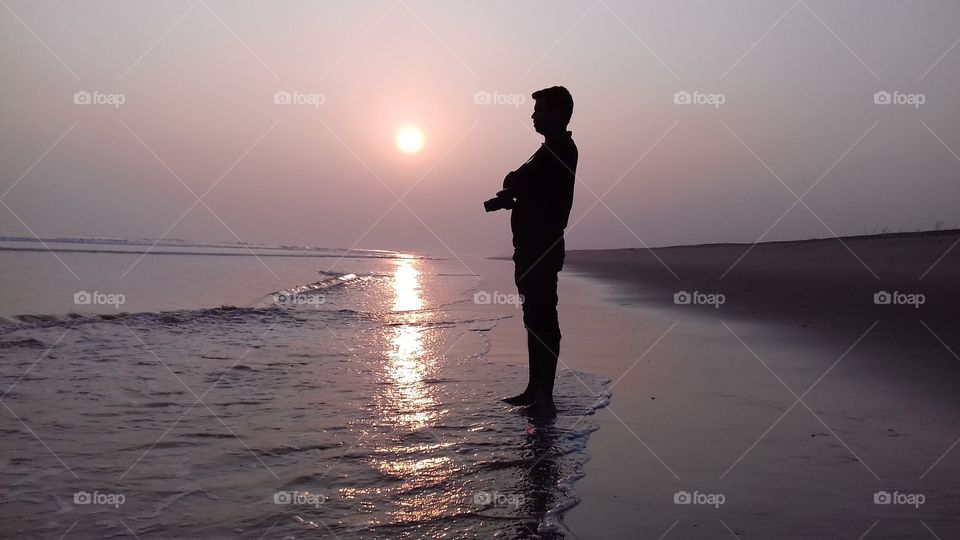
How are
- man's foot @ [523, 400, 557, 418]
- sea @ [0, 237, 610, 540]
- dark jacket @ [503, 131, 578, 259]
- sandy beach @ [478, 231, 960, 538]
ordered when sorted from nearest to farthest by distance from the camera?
sea @ [0, 237, 610, 540]
sandy beach @ [478, 231, 960, 538]
man's foot @ [523, 400, 557, 418]
dark jacket @ [503, 131, 578, 259]

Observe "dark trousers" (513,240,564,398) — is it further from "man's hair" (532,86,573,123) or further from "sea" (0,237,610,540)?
"man's hair" (532,86,573,123)

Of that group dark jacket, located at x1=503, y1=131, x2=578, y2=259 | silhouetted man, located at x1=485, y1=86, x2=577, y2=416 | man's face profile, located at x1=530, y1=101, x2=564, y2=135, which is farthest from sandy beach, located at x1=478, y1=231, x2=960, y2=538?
man's face profile, located at x1=530, y1=101, x2=564, y2=135

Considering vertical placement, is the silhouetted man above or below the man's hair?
below

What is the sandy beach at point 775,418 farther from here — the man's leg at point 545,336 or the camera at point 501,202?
the camera at point 501,202

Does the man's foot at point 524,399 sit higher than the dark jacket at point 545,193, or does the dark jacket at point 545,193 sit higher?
the dark jacket at point 545,193

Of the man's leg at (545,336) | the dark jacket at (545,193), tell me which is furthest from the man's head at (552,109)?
the man's leg at (545,336)

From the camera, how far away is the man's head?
5.32 metres

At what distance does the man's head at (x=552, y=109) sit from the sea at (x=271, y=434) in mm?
2028

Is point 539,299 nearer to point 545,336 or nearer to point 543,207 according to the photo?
point 545,336

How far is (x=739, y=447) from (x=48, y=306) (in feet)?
32.5

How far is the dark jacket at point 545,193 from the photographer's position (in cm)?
527

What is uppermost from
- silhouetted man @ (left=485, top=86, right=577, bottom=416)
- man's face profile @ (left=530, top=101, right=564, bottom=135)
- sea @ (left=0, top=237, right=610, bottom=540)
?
man's face profile @ (left=530, top=101, right=564, bottom=135)

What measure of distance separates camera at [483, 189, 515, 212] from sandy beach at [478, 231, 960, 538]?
1.60 meters

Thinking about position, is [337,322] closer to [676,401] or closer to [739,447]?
[676,401]
